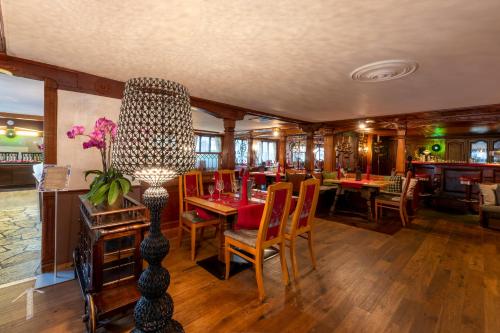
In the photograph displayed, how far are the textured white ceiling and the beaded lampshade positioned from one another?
826 mm

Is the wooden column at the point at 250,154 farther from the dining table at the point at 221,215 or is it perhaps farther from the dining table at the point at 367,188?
the dining table at the point at 221,215

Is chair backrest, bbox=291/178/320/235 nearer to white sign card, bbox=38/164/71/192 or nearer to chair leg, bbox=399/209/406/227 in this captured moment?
white sign card, bbox=38/164/71/192

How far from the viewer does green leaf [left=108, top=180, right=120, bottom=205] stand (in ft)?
6.03

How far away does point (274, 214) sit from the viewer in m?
2.15

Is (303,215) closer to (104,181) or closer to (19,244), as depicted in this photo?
(104,181)

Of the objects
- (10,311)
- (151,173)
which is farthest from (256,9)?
(10,311)

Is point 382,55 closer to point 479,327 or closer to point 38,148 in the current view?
point 479,327

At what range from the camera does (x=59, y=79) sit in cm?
251

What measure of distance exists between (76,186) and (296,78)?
293cm

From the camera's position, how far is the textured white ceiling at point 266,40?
143 centimetres

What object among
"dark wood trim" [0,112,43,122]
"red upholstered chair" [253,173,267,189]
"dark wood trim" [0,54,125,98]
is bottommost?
"red upholstered chair" [253,173,267,189]

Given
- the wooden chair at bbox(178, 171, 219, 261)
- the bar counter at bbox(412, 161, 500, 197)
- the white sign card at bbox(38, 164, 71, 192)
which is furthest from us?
the bar counter at bbox(412, 161, 500, 197)

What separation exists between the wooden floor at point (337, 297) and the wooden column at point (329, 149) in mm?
3527

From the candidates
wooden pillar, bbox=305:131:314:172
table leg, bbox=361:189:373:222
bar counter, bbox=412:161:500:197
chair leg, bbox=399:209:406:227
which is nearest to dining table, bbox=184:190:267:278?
table leg, bbox=361:189:373:222
